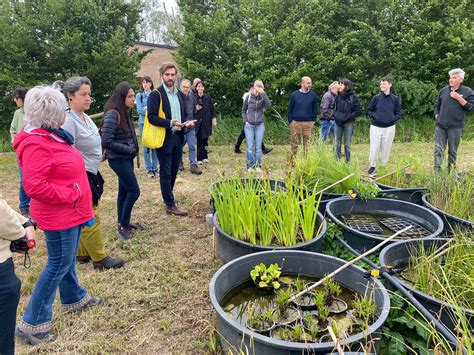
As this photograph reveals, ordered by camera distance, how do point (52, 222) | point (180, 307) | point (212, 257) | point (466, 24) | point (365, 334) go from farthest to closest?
point (466, 24) < point (212, 257) < point (180, 307) < point (52, 222) < point (365, 334)

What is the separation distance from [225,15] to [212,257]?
34.7 ft

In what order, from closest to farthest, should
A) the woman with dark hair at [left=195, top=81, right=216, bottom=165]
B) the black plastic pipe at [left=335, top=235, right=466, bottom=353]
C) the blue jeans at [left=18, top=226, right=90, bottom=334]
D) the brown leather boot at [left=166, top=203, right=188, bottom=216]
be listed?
the black plastic pipe at [left=335, top=235, right=466, bottom=353], the blue jeans at [left=18, top=226, right=90, bottom=334], the brown leather boot at [left=166, top=203, right=188, bottom=216], the woman with dark hair at [left=195, top=81, right=216, bottom=165]

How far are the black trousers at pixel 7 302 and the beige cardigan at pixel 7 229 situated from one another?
5cm

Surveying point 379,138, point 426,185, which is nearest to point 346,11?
point 379,138

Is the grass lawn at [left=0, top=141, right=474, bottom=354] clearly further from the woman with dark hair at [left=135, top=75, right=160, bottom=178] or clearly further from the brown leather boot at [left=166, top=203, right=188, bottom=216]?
the woman with dark hair at [left=135, top=75, right=160, bottom=178]

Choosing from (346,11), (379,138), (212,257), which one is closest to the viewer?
(212,257)

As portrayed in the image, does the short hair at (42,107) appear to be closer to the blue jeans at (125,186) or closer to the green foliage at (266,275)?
the blue jeans at (125,186)

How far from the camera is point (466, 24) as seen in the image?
11.6m

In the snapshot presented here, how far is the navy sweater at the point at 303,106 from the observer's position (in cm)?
656

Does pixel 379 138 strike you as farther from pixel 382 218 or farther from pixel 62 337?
pixel 62 337

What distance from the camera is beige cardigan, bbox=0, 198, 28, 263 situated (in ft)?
5.55

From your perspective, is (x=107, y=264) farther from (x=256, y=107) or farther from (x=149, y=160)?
(x=256, y=107)

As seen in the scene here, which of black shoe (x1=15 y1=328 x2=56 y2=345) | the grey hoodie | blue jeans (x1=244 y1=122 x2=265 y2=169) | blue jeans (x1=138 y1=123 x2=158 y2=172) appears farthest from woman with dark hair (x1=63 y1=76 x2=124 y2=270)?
the grey hoodie

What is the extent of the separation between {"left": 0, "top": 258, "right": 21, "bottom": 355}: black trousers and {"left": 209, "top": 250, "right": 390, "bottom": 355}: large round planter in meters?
1.06
